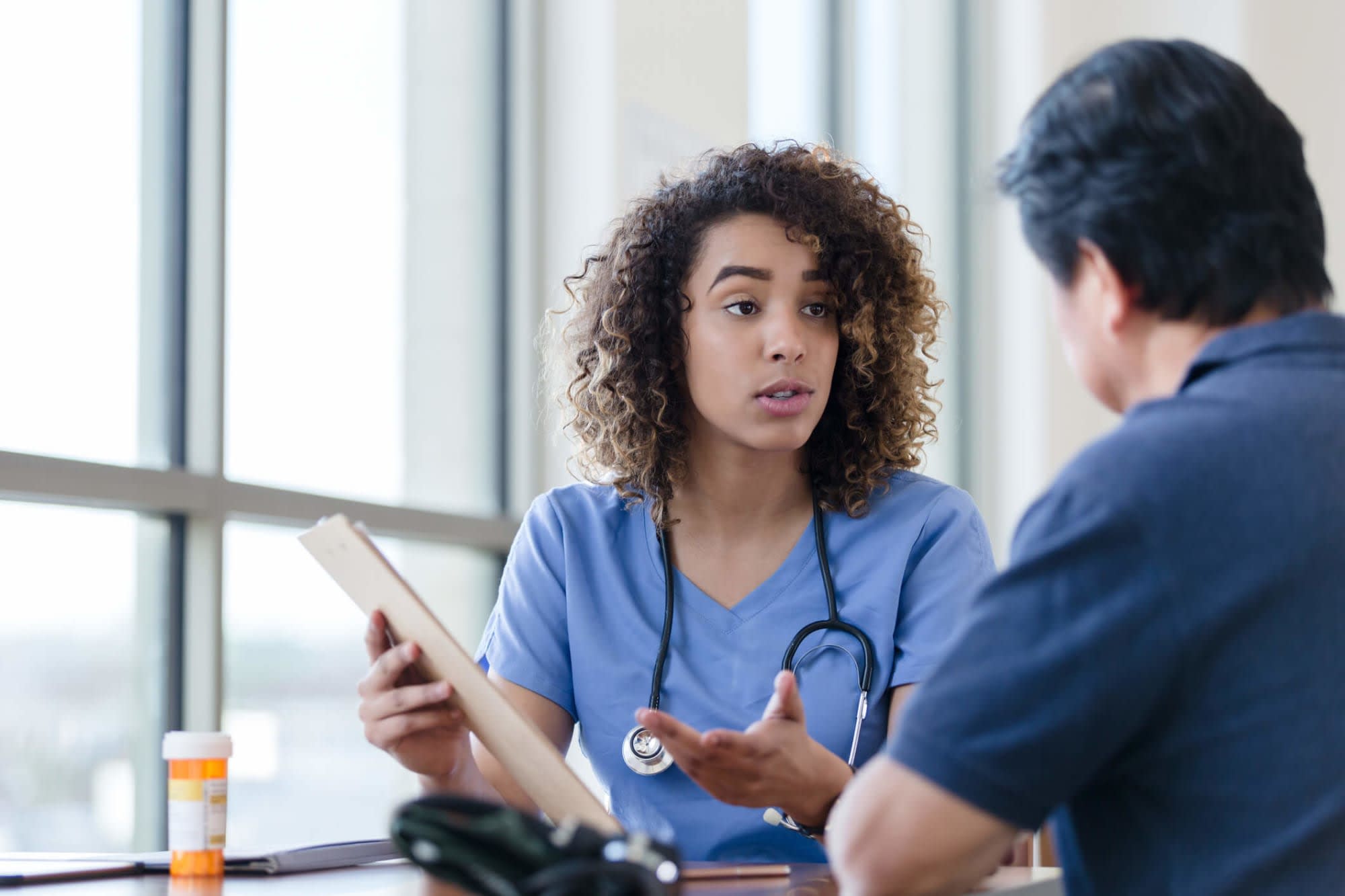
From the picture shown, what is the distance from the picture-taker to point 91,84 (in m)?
1.78

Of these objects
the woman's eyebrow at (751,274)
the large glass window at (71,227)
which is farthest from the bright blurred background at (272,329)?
the woman's eyebrow at (751,274)

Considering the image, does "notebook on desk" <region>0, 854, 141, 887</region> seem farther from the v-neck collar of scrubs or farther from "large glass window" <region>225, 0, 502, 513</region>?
"large glass window" <region>225, 0, 502, 513</region>

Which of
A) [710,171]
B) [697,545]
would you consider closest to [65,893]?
[697,545]

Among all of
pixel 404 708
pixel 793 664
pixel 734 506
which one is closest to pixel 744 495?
pixel 734 506

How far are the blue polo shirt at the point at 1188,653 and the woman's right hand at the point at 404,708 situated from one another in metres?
0.52

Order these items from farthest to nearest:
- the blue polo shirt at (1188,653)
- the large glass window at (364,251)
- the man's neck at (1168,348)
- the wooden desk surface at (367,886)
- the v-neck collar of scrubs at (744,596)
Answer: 1. the large glass window at (364,251)
2. the v-neck collar of scrubs at (744,596)
3. the wooden desk surface at (367,886)
4. the man's neck at (1168,348)
5. the blue polo shirt at (1188,653)

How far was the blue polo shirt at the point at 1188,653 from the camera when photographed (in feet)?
2.30

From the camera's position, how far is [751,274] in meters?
1.52

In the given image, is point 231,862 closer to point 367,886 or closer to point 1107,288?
point 367,886

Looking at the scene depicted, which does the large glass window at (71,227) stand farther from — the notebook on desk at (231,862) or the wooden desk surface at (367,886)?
the wooden desk surface at (367,886)

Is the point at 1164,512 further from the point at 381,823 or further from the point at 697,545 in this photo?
the point at 381,823

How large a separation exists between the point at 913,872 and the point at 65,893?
635mm

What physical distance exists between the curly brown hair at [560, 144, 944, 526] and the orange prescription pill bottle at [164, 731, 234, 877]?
625 mm

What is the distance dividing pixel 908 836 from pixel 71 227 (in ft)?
4.80
